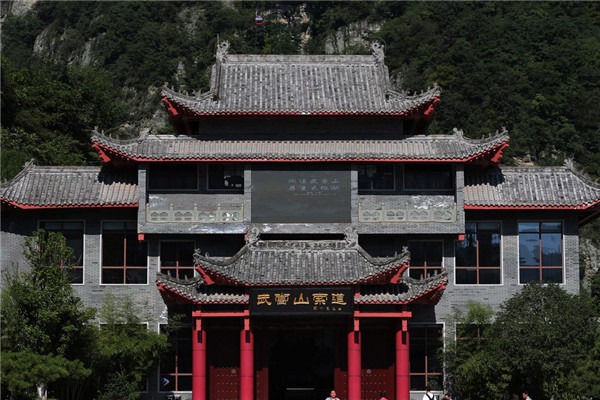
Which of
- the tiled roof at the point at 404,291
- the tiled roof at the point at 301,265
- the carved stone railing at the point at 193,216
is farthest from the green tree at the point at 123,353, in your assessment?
the tiled roof at the point at 404,291

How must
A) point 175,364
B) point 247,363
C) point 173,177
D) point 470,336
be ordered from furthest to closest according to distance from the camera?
point 173,177, point 175,364, point 470,336, point 247,363

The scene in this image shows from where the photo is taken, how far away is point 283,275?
3456 cm

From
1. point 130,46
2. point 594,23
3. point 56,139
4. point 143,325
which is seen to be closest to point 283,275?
point 143,325

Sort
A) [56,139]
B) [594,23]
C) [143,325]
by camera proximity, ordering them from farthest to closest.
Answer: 1. [594,23]
2. [56,139]
3. [143,325]

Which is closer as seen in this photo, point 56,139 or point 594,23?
point 56,139

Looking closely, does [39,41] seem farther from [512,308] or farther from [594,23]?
[512,308]

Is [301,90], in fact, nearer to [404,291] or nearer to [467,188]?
[467,188]

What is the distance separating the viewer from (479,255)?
38219mm

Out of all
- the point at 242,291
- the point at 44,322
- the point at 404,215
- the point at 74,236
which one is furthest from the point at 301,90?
the point at 44,322

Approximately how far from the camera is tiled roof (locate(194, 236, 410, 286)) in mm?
33938

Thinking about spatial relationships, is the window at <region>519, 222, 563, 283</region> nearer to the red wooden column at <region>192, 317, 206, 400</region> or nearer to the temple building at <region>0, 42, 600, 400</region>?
the temple building at <region>0, 42, 600, 400</region>

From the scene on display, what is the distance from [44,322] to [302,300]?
7.44m

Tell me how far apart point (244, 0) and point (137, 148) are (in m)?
77.9

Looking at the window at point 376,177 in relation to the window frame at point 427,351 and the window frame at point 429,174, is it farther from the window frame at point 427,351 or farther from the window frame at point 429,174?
the window frame at point 427,351
